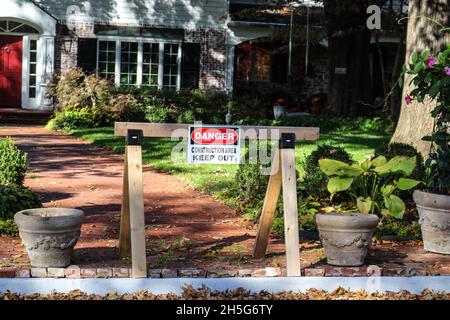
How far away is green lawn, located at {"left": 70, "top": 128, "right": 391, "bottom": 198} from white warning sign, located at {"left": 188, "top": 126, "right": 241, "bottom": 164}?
13.6ft

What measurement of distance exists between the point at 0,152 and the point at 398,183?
448cm

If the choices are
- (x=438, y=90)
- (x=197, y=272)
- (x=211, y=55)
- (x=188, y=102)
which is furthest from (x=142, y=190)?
(x=211, y=55)

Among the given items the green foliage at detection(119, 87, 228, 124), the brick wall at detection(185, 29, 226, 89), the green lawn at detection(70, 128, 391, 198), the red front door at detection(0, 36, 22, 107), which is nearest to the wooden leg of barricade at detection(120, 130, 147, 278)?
the green lawn at detection(70, 128, 391, 198)

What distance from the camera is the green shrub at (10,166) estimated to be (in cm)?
939

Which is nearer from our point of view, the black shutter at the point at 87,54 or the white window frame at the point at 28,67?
the white window frame at the point at 28,67

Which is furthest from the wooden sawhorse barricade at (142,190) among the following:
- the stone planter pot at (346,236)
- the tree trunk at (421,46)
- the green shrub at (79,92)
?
the green shrub at (79,92)

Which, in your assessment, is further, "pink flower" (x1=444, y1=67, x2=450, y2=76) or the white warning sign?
"pink flower" (x1=444, y1=67, x2=450, y2=76)

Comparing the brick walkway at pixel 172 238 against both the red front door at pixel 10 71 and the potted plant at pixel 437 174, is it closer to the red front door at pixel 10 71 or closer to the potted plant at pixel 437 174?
the potted plant at pixel 437 174

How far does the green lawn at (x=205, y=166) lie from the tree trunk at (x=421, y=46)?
3.47 ft

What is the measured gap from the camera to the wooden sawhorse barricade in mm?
6676

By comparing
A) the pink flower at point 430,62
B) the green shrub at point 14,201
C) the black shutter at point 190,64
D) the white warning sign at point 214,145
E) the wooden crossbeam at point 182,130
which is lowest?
the green shrub at point 14,201

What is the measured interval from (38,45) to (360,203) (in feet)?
57.5

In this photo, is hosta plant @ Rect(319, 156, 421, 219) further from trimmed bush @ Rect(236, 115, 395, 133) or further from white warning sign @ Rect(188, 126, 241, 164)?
trimmed bush @ Rect(236, 115, 395, 133)

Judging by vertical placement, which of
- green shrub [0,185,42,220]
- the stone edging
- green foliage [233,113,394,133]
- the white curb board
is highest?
green foliage [233,113,394,133]
